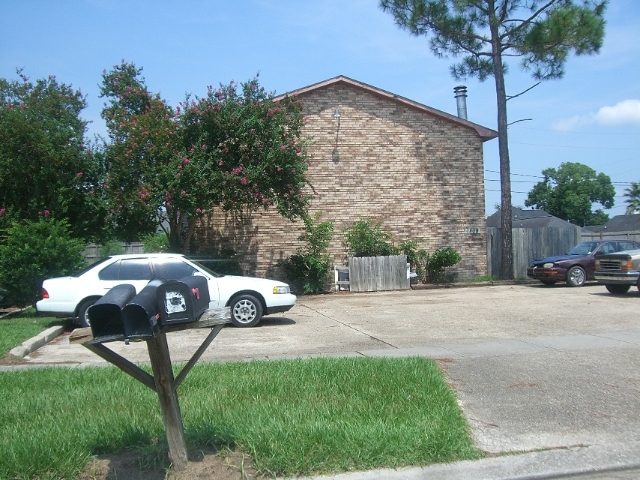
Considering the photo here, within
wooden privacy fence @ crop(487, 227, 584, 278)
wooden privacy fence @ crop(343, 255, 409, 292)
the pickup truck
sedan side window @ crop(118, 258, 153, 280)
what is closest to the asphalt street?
the pickup truck

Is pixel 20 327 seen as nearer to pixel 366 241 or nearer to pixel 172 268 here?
pixel 172 268

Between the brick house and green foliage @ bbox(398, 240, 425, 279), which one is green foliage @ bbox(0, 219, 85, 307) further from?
green foliage @ bbox(398, 240, 425, 279)

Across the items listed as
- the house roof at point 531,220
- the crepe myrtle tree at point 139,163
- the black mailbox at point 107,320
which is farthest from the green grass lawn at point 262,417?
the house roof at point 531,220

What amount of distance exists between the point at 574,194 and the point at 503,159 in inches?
1831

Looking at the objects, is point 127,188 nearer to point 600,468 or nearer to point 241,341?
point 241,341

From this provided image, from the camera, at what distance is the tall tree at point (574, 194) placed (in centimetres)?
6706

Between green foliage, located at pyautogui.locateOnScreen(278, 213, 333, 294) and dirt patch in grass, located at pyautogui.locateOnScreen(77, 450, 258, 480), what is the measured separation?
16608 millimetres

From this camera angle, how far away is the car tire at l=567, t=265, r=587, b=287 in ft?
70.6

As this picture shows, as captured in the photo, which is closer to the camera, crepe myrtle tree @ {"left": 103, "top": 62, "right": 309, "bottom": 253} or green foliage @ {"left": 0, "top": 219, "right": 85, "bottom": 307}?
green foliage @ {"left": 0, "top": 219, "right": 85, "bottom": 307}

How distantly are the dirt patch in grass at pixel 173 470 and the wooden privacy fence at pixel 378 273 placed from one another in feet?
56.8

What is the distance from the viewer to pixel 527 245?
26.0 m

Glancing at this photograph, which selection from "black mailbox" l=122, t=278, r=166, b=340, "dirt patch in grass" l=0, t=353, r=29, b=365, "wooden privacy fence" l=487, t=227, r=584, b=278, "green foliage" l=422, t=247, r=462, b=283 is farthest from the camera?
"wooden privacy fence" l=487, t=227, r=584, b=278

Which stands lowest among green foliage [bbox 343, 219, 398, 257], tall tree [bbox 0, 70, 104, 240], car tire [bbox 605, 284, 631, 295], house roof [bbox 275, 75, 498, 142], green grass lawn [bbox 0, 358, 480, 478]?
green grass lawn [bbox 0, 358, 480, 478]

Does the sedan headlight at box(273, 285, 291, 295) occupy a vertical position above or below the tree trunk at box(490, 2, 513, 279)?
below
